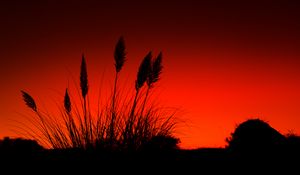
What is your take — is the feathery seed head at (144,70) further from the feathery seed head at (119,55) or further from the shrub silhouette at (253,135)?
the shrub silhouette at (253,135)

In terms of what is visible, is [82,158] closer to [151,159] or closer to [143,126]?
[151,159]

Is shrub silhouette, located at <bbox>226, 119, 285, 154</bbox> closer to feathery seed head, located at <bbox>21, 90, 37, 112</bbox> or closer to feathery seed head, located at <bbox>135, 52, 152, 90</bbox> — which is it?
feathery seed head, located at <bbox>135, 52, 152, 90</bbox>

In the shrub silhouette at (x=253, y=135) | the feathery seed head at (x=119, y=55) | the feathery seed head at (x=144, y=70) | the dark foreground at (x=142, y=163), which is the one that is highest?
the feathery seed head at (x=119, y=55)

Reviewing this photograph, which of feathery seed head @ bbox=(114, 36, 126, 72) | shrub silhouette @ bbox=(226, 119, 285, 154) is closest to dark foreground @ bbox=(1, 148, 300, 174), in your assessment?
feathery seed head @ bbox=(114, 36, 126, 72)

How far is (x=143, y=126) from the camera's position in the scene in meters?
3.89

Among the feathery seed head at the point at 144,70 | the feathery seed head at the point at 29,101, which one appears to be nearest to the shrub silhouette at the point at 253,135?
the feathery seed head at the point at 144,70

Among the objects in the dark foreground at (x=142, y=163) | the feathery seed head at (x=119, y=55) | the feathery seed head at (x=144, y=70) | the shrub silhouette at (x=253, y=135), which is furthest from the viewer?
the shrub silhouette at (x=253, y=135)

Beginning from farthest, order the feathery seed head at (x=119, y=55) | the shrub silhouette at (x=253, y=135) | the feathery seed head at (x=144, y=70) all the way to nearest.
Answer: the shrub silhouette at (x=253, y=135) → the feathery seed head at (x=119, y=55) → the feathery seed head at (x=144, y=70)

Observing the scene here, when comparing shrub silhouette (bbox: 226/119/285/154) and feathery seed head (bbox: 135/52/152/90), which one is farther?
shrub silhouette (bbox: 226/119/285/154)

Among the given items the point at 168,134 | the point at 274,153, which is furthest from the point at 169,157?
the point at 274,153

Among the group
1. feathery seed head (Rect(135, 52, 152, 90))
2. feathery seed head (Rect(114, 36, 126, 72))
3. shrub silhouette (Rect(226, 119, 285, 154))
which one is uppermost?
feathery seed head (Rect(114, 36, 126, 72))

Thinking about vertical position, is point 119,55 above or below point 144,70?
above

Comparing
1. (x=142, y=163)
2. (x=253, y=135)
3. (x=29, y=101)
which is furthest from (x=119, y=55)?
(x=253, y=135)

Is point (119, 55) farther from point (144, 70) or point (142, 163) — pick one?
point (142, 163)
